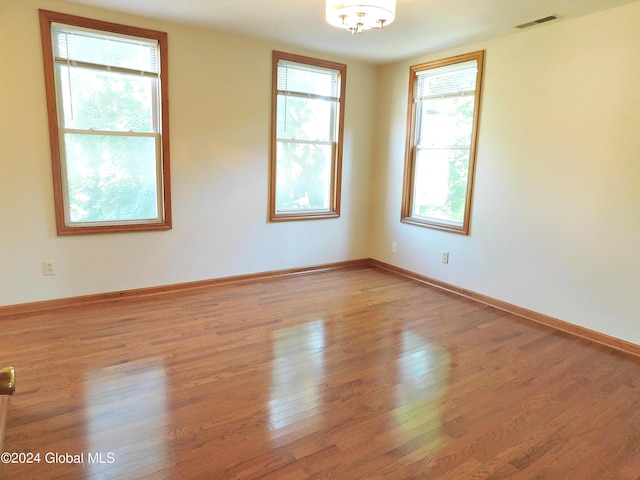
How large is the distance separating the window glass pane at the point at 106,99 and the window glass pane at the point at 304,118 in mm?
1300

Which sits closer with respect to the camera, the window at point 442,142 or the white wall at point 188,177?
the white wall at point 188,177

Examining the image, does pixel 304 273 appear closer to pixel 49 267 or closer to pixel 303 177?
pixel 303 177

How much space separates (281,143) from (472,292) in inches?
97.8

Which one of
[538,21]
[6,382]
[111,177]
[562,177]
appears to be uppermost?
[538,21]

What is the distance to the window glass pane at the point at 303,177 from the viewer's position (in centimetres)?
459

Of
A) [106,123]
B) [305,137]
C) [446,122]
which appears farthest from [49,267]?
[446,122]

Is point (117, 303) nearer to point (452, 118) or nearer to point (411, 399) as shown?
point (411, 399)

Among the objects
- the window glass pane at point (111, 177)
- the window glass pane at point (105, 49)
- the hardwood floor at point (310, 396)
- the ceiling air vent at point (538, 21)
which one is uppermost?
the ceiling air vent at point (538, 21)

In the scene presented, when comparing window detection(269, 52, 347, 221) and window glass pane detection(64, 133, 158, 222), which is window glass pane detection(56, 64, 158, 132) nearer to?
window glass pane detection(64, 133, 158, 222)

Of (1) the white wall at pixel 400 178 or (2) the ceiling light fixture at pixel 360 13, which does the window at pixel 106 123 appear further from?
(2) the ceiling light fixture at pixel 360 13

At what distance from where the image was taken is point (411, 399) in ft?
7.77

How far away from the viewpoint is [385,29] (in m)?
3.58

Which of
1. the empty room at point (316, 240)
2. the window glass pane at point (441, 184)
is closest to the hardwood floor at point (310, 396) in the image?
the empty room at point (316, 240)

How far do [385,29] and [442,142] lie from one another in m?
1.34
